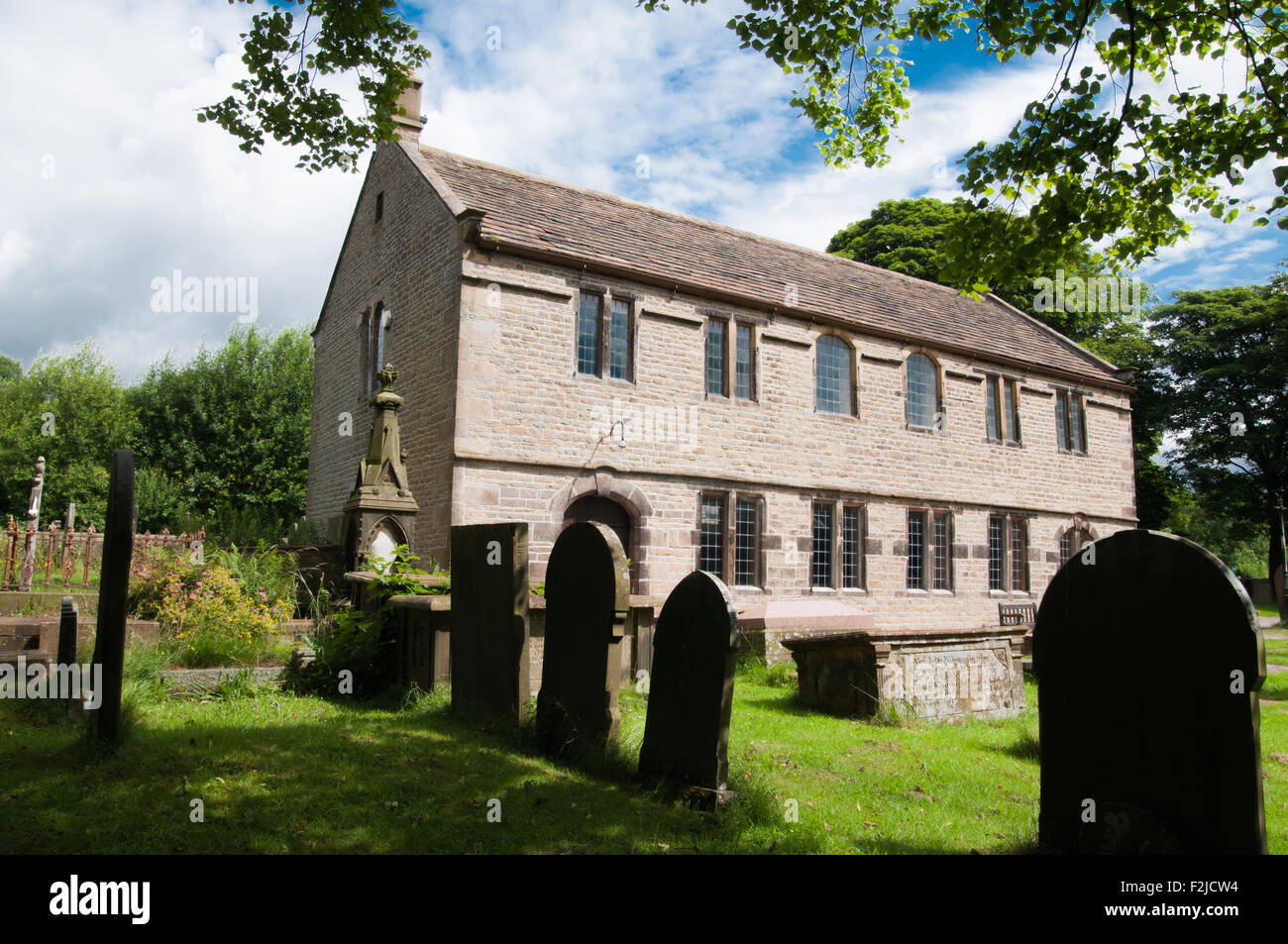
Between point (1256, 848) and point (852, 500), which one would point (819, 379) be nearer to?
point (852, 500)

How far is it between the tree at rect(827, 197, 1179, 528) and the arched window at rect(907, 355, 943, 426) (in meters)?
14.3

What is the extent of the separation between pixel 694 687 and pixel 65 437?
129 ft

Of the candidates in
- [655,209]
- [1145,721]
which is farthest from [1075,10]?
[655,209]

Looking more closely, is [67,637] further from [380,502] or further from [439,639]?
[380,502]

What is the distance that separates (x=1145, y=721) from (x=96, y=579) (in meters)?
15.8

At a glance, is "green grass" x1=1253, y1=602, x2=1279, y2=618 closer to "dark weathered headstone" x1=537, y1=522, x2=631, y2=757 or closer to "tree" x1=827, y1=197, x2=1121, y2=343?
"tree" x1=827, y1=197, x2=1121, y2=343

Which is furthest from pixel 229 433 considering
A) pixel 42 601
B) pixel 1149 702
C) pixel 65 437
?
pixel 1149 702

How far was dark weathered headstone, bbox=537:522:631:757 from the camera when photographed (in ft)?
19.1

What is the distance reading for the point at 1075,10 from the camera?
6656 mm

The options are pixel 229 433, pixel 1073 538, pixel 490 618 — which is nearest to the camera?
pixel 490 618

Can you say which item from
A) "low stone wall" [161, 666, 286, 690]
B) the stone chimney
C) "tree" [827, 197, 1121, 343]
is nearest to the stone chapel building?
the stone chimney

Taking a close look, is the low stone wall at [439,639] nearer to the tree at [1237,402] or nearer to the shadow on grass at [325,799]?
the shadow on grass at [325,799]

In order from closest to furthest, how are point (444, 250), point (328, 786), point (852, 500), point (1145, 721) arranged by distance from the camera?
point (1145, 721) < point (328, 786) < point (444, 250) < point (852, 500)

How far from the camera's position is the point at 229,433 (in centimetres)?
3359
